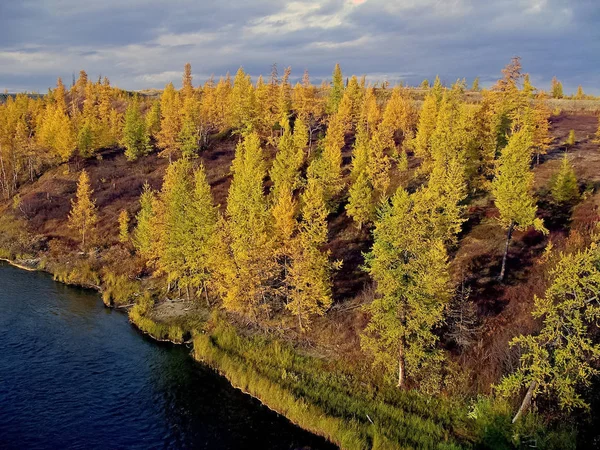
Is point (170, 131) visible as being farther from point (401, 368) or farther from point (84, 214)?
point (401, 368)

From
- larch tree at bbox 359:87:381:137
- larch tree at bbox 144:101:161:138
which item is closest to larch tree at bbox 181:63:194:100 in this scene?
larch tree at bbox 144:101:161:138

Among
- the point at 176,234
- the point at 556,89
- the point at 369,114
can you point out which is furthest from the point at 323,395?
the point at 556,89

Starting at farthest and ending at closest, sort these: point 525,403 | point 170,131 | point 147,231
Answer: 1. point 170,131
2. point 147,231
3. point 525,403

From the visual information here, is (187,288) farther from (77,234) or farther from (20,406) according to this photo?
(77,234)

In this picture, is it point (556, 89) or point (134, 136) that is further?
point (556, 89)

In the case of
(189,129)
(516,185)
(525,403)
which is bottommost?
(525,403)

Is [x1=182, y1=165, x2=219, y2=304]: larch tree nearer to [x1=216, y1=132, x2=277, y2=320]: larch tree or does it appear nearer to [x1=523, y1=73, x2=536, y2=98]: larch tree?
[x1=216, y1=132, x2=277, y2=320]: larch tree

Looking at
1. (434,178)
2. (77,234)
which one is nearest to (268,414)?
(434,178)

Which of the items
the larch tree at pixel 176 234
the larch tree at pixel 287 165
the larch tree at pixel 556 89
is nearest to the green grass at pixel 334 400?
the larch tree at pixel 176 234
